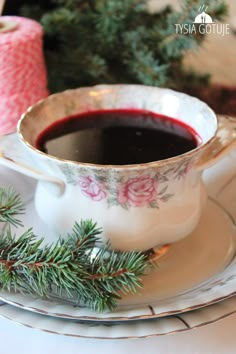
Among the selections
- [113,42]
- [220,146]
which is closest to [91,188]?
[220,146]

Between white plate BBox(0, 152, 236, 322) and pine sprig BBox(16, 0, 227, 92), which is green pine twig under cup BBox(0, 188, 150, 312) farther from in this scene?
pine sprig BBox(16, 0, 227, 92)

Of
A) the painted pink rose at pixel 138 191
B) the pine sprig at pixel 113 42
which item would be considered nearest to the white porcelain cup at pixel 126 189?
the painted pink rose at pixel 138 191

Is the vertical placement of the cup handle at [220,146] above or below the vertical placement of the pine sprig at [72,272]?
above

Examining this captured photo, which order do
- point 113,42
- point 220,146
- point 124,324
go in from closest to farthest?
point 124,324 → point 220,146 → point 113,42

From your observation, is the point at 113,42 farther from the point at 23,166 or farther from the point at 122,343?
the point at 122,343

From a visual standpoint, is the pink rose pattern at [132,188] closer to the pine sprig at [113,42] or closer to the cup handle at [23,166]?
the cup handle at [23,166]

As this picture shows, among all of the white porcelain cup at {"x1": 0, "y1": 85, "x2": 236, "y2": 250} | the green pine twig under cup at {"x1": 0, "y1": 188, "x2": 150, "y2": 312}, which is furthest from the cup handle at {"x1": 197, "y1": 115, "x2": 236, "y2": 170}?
the green pine twig under cup at {"x1": 0, "y1": 188, "x2": 150, "y2": 312}

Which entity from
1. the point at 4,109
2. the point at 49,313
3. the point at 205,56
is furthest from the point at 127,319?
the point at 205,56
